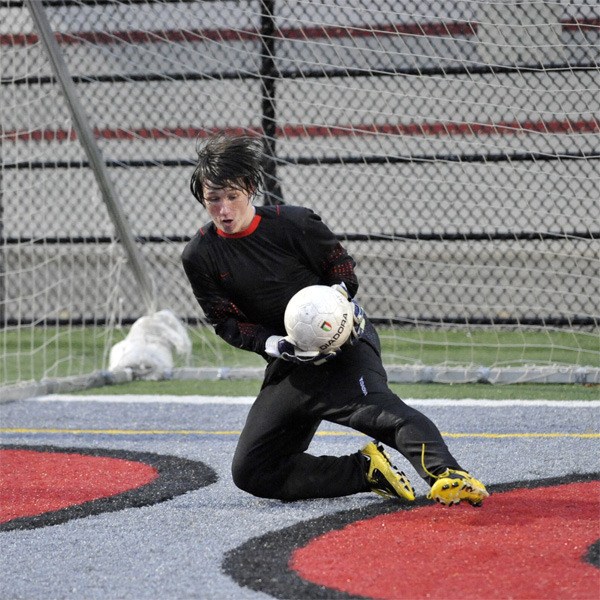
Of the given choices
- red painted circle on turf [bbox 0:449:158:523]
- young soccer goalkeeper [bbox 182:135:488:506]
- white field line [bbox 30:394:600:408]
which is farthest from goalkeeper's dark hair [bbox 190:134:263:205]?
white field line [bbox 30:394:600:408]

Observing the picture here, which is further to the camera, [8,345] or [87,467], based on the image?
[8,345]

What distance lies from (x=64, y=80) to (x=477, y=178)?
9.59 feet

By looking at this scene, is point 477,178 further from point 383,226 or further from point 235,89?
point 235,89

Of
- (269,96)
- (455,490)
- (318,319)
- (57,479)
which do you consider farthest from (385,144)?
(455,490)

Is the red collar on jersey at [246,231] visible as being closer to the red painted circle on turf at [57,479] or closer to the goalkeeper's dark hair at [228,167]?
the goalkeeper's dark hair at [228,167]

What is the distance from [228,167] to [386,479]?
129 cm

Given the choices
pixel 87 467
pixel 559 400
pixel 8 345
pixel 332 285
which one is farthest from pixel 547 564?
pixel 8 345

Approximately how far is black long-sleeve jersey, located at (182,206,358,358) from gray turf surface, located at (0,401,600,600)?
0.69m

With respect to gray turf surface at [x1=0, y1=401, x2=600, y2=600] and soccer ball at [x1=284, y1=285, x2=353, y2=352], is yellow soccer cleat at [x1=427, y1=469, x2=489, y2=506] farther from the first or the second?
soccer ball at [x1=284, y1=285, x2=353, y2=352]

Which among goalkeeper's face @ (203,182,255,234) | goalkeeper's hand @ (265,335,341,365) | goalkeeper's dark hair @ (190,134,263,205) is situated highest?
goalkeeper's dark hair @ (190,134,263,205)

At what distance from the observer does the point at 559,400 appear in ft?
21.1

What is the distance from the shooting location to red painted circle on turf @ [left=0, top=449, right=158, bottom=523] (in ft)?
14.1

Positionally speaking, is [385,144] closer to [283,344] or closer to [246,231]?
[246,231]

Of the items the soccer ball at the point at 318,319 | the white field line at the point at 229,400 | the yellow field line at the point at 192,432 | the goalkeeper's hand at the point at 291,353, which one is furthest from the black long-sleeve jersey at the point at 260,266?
the white field line at the point at 229,400
